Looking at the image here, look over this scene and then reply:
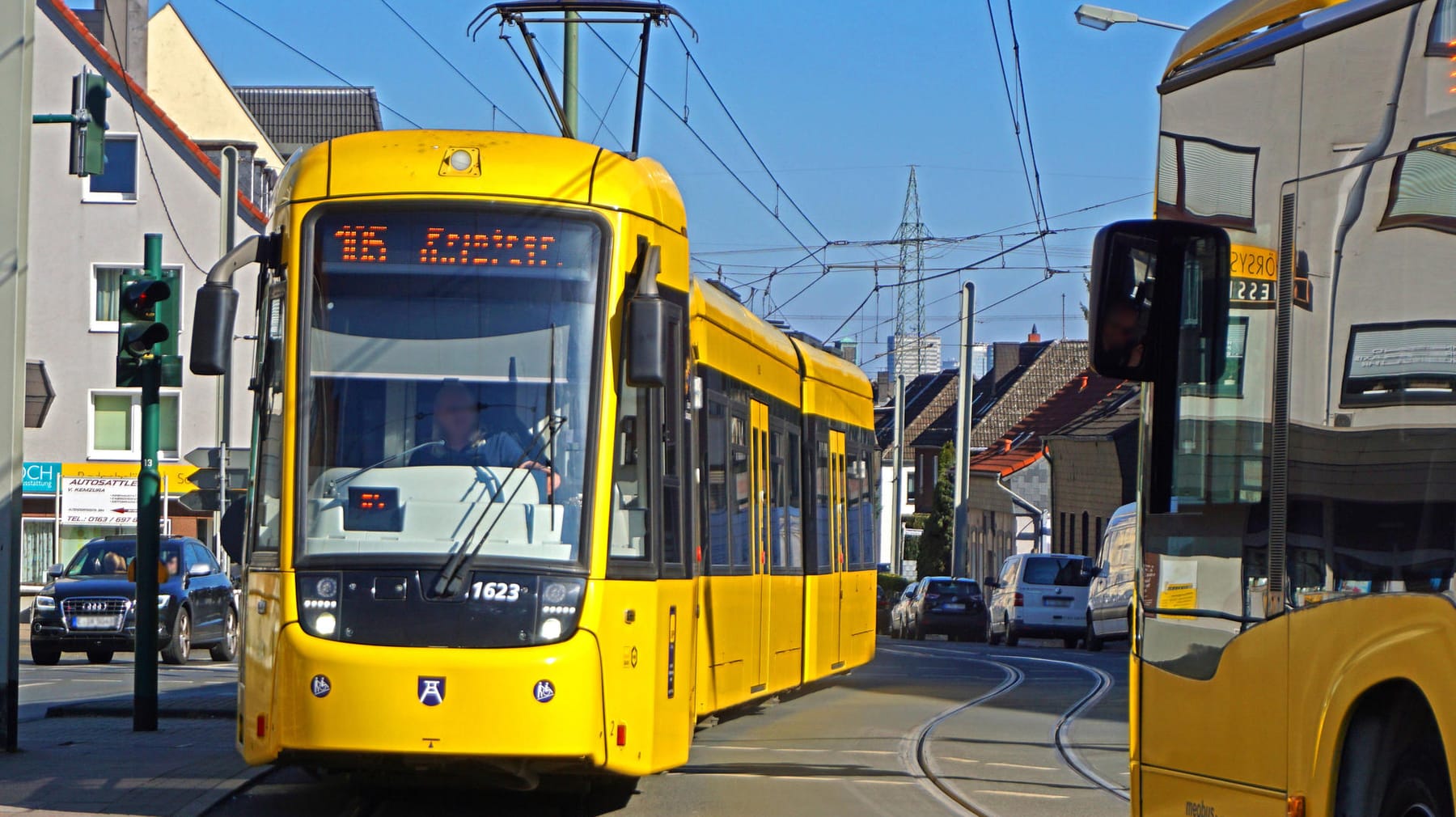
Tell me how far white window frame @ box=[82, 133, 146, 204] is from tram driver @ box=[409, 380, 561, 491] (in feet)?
128

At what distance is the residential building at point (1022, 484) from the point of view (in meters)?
64.2

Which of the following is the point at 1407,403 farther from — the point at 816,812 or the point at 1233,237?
the point at 816,812

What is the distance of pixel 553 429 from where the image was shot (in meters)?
9.09

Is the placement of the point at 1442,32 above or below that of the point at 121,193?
below

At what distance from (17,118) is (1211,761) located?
9.63 meters

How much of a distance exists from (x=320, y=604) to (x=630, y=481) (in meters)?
1.53

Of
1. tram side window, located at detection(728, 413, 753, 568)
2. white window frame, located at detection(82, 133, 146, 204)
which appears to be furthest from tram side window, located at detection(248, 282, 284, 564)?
white window frame, located at detection(82, 133, 146, 204)

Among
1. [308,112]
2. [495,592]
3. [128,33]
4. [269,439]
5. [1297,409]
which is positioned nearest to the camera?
[1297,409]

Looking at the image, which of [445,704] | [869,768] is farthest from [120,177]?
[445,704]

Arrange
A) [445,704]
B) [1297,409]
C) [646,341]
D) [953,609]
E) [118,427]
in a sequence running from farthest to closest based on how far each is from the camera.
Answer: [118,427] → [953,609] → [646,341] → [445,704] → [1297,409]

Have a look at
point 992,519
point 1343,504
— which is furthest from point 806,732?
point 992,519

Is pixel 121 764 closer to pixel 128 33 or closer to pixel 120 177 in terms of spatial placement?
pixel 120 177

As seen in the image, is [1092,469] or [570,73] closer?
[570,73]

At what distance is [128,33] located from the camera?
5006 centimetres
